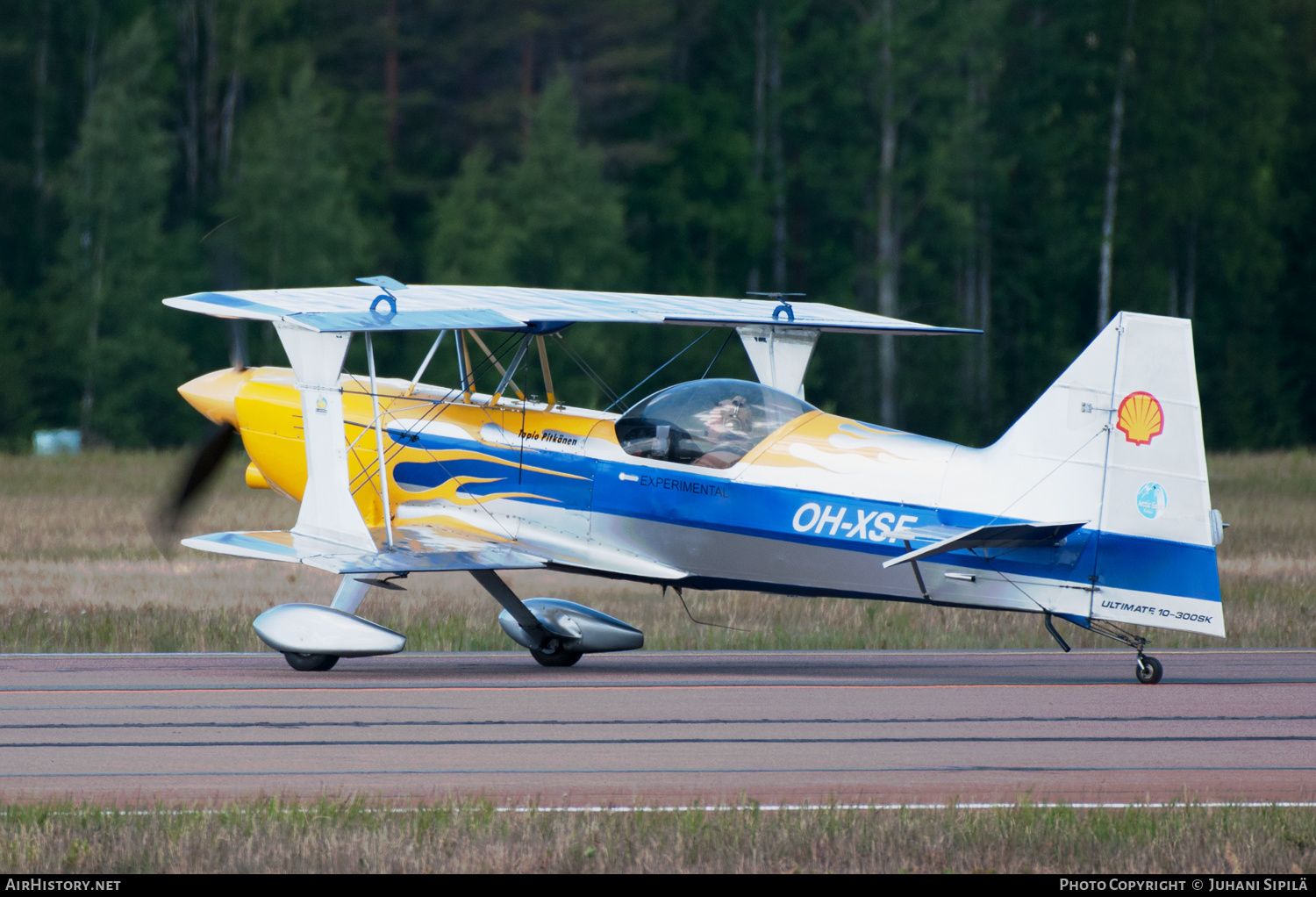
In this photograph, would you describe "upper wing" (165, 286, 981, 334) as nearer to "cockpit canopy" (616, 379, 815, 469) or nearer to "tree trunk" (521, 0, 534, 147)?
"cockpit canopy" (616, 379, 815, 469)

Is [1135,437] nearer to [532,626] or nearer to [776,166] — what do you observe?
[532,626]

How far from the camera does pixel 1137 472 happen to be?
10984 millimetres

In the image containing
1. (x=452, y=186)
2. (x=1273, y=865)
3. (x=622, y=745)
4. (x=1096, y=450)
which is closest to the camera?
(x=1273, y=865)

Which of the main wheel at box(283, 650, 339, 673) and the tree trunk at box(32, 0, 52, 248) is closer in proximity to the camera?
the main wheel at box(283, 650, 339, 673)

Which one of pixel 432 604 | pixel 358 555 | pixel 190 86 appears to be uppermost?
pixel 190 86

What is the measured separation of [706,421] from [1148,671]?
143 inches

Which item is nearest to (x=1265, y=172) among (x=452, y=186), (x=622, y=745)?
(x=452, y=186)

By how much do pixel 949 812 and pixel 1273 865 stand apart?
1.37 metres

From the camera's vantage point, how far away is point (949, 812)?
736 cm

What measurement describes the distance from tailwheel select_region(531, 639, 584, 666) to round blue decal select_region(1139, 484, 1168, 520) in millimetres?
4638

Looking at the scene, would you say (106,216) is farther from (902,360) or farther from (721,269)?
(902,360)

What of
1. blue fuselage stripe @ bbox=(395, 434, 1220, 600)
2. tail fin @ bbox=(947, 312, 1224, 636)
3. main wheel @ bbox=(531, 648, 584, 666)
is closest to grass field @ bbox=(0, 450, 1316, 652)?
main wheel @ bbox=(531, 648, 584, 666)

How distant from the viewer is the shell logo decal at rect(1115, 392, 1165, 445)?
10922 millimetres

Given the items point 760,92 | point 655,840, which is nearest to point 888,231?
point 760,92
